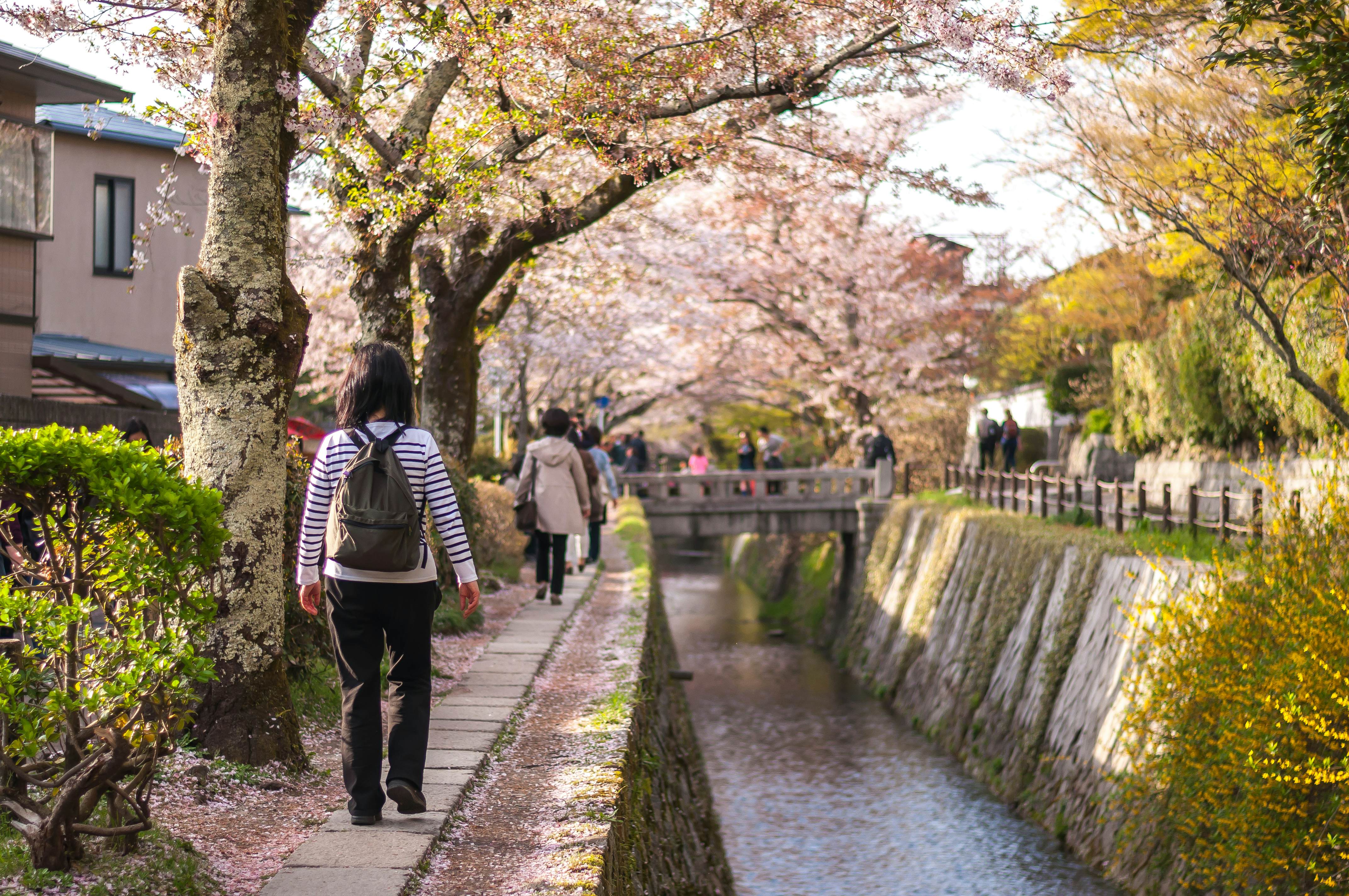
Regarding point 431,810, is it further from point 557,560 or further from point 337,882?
point 557,560

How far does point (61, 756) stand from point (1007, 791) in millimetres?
10341

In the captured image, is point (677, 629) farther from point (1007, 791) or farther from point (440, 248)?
point (440, 248)

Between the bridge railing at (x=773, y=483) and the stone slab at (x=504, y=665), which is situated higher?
the bridge railing at (x=773, y=483)

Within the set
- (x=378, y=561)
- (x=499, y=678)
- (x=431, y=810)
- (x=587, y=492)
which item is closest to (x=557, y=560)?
(x=587, y=492)

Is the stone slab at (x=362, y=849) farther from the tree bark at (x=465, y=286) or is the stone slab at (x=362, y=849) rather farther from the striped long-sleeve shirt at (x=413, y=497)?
the tree bark at (x=465, y=286)

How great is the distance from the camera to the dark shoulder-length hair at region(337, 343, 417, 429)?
4.54 meters

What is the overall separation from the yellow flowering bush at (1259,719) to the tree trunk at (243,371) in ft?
16.1

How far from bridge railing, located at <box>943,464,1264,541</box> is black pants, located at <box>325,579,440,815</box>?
5.65 meters

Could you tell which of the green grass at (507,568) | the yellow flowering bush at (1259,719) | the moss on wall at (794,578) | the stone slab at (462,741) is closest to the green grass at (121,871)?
the stone slab at (462,741)

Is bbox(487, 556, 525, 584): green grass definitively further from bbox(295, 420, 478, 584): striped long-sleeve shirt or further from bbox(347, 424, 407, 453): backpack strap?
bbox(347, 424, 407, 453): backpack strap

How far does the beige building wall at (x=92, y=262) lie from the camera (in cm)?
1862

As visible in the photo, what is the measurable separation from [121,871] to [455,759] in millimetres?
2092

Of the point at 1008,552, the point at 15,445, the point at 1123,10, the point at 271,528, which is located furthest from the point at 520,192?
the point at 1008,552

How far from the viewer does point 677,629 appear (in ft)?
85.2
